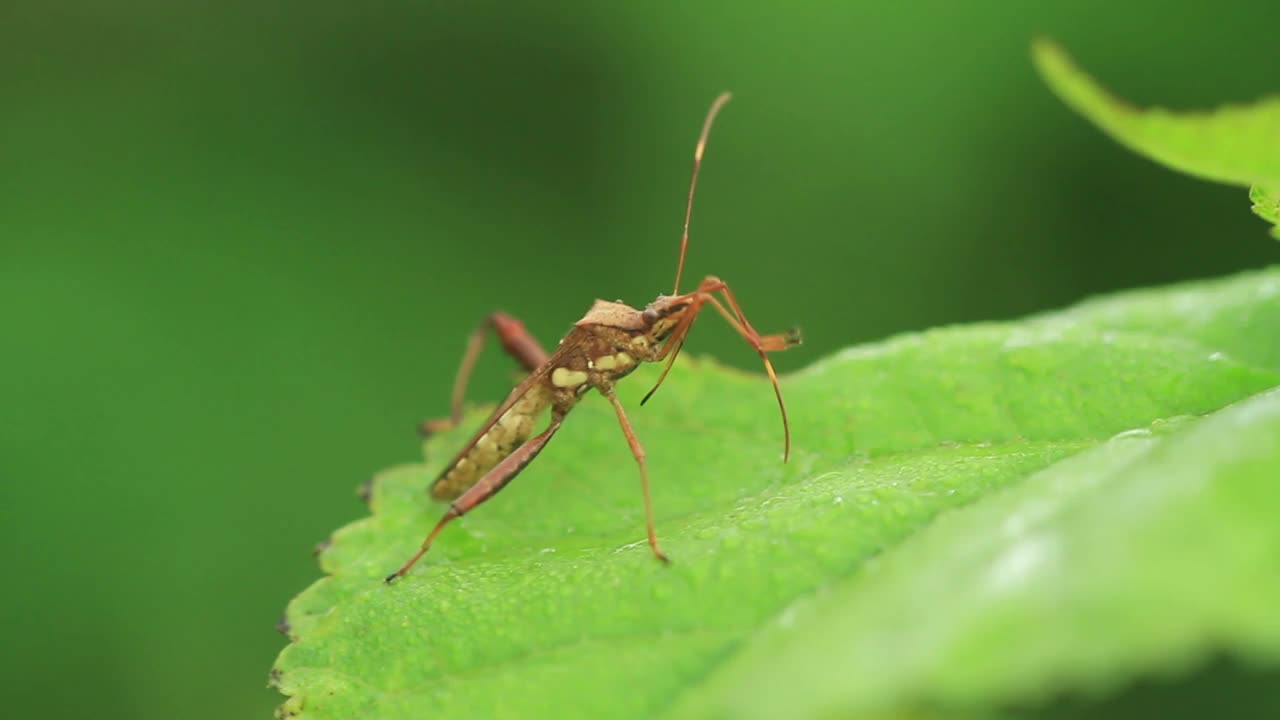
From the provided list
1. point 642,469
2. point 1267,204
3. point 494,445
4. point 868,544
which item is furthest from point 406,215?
point 1267,204

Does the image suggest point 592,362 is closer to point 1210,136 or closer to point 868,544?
point 868,544

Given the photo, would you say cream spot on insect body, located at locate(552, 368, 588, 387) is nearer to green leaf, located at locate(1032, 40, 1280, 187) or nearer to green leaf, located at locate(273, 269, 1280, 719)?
green leaf, located at locate(273, 269, 1280, 719)

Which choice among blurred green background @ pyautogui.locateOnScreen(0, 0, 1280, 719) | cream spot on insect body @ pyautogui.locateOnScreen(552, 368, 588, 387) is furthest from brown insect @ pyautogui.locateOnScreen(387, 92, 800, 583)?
blurred green background @ pyautogui.locateOnScreen(0, 0, 1280, 719)

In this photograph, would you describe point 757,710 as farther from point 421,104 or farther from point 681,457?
point 421,104

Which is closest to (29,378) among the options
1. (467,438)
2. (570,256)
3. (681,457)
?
(570,256)

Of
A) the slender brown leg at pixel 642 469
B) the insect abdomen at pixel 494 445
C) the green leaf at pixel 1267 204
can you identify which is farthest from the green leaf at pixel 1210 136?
→ the insect abdomen at pixel 494 445
